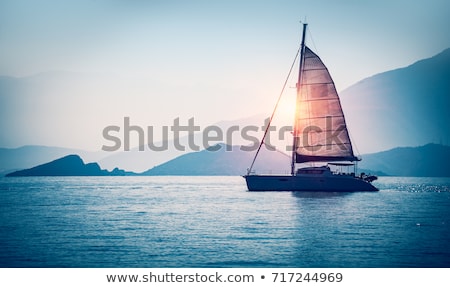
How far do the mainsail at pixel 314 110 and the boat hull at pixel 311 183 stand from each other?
2.36 meters

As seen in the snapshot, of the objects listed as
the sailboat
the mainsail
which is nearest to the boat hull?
the sailboat

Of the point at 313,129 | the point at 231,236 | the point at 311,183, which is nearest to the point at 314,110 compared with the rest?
the point at 313,129

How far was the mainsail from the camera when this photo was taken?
144ft

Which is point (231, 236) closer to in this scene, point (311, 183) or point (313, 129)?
point (311, 183)

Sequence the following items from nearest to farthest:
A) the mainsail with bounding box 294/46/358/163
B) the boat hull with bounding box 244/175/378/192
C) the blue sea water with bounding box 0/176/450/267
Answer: the blue sea water with bounding box 0/176/450/267 → the boat hull with bounding box 244/175/378/192 → the mainsail with bounding box 294/46/358/163

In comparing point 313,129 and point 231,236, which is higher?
Result: point 313,129

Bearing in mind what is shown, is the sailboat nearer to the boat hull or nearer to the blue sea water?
the boat hull

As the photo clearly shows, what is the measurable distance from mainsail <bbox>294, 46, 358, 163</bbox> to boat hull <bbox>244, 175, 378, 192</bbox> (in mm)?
2359

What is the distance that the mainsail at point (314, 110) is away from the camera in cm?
4381

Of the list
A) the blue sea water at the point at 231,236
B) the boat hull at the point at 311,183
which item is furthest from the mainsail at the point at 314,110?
the blue sea water at the point at 231,236

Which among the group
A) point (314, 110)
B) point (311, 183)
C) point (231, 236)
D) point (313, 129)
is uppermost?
point (314, 110)

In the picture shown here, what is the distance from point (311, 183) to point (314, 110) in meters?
5.66

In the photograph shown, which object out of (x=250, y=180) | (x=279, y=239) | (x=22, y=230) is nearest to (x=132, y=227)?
(x=22, y=230)

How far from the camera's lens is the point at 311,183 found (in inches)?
1697
